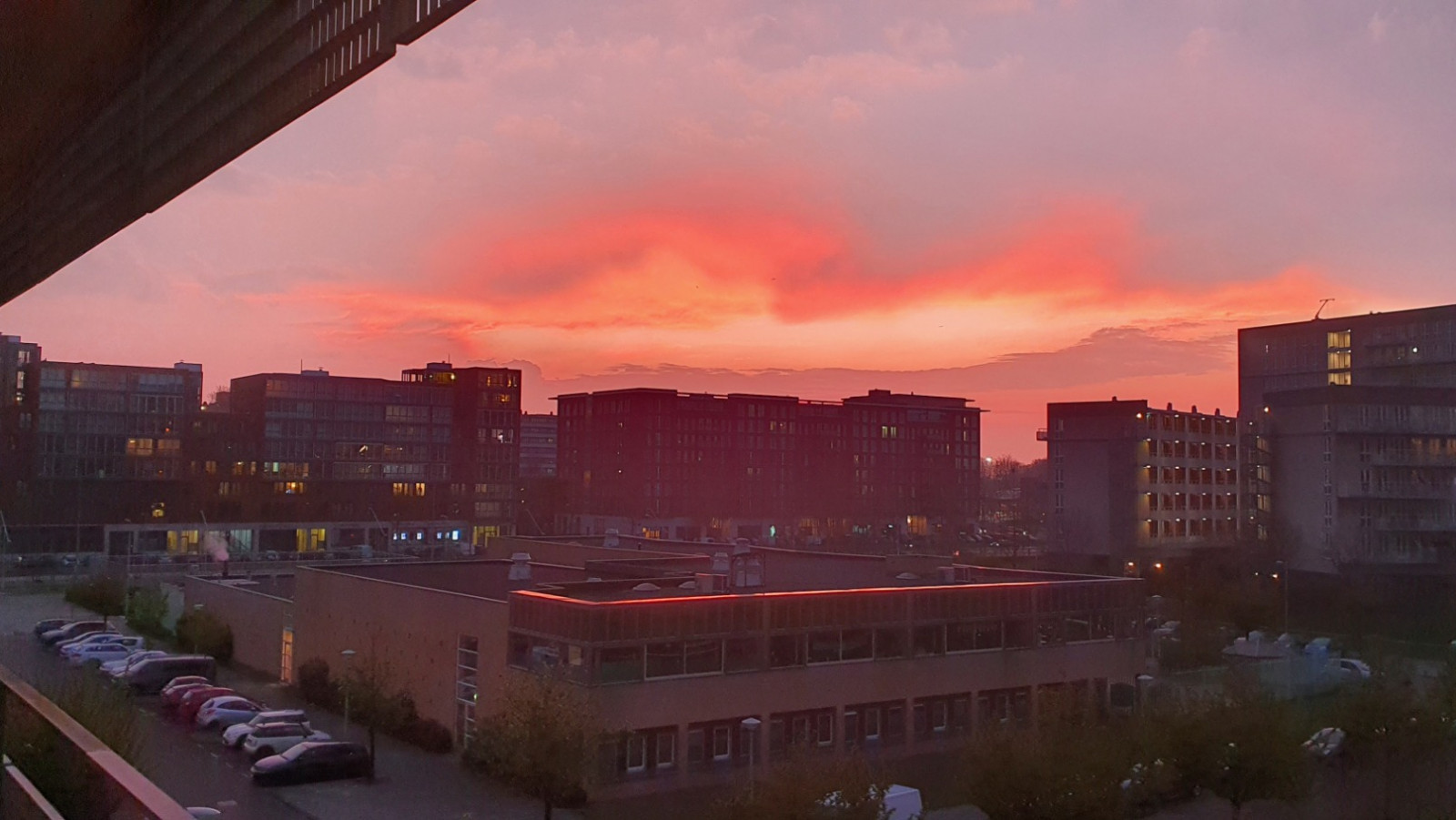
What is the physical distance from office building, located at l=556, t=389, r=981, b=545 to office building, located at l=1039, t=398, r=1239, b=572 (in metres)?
25.3

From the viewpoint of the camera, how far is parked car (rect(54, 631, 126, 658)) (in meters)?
23.5

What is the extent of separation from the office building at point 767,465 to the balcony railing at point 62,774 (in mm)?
59820

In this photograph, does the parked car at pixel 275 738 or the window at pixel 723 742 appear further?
the window at pixel 723 742

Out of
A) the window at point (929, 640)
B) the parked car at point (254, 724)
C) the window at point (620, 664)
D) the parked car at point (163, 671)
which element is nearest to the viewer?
the window at point (620, 664)

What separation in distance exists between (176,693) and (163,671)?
6.53 ft

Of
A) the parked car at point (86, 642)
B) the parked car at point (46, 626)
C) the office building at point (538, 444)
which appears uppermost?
the office building at point (538, 444)

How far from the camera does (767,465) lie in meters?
69.4

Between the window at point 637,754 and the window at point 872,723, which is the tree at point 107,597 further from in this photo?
the window at point 872,723

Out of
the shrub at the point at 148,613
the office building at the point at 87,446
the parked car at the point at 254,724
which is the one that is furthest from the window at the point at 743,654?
the office building at the point at 87,446

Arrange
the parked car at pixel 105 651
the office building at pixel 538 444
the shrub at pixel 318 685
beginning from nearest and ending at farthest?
the shrub at pixel 318 685 < the parked car at pixel 105 651 < the office building at pixel 538 444

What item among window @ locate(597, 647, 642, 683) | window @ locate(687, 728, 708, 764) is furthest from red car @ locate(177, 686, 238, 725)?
window @ locate(687, 728, 708, 764)

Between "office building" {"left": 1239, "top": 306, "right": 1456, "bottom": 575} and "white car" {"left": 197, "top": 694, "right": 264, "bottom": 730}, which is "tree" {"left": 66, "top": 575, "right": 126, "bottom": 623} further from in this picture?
"office building" {"left": 1239, "top": 306, "right": 1456, "bottom": 575}

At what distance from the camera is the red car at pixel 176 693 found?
1888 cm

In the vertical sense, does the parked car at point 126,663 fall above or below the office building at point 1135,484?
below
